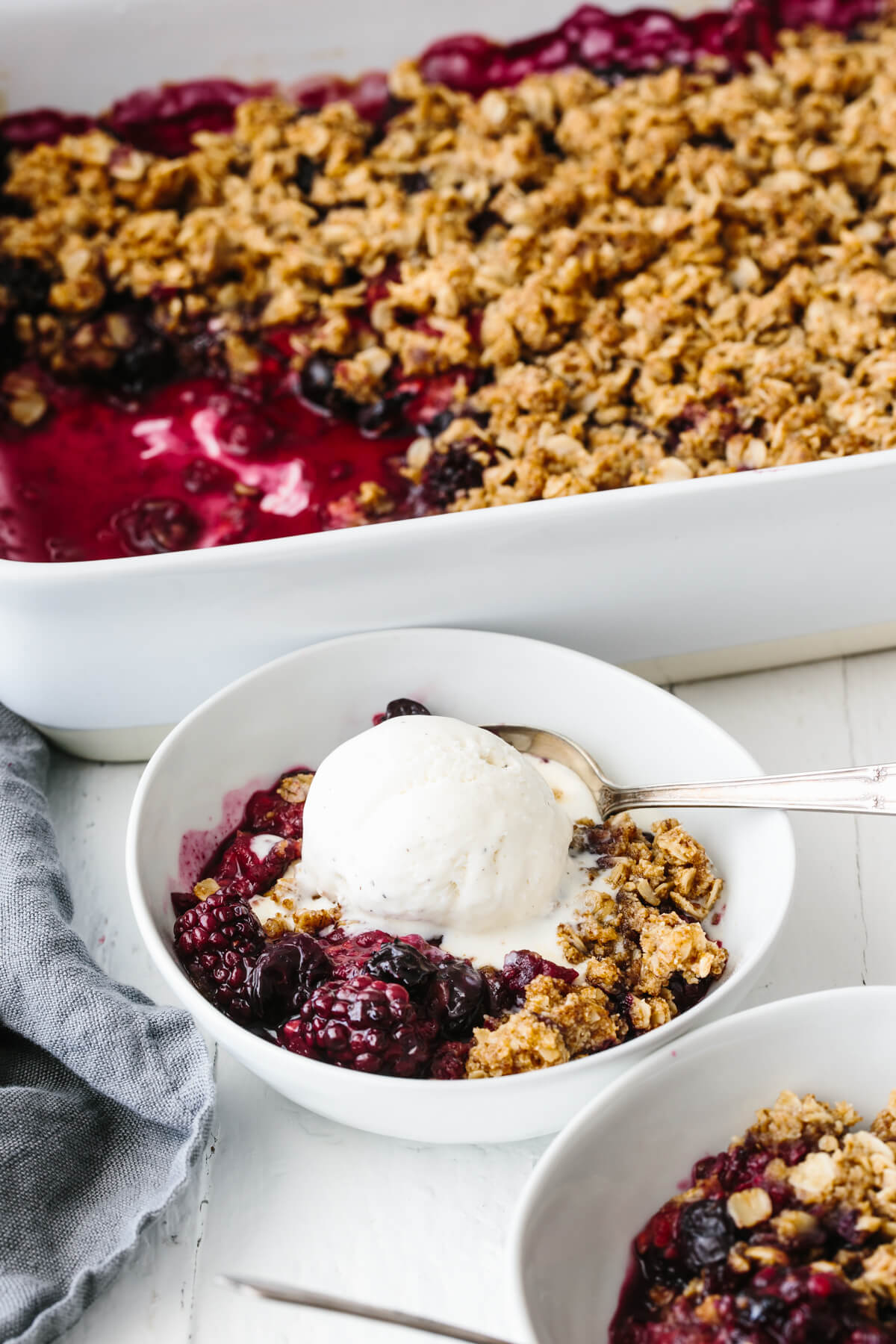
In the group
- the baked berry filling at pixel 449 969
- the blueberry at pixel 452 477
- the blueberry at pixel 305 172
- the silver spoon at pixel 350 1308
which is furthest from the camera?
the blueberry at pixel 305 172

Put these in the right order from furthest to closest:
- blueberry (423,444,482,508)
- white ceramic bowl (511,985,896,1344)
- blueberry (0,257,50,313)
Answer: blueberry (0,257,50,313)
blueberry (423,444,482,508)
white ceramic bowl (511,985,896,1344)

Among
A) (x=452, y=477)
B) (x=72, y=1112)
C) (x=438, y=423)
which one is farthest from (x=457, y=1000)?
(x=438, y=423)

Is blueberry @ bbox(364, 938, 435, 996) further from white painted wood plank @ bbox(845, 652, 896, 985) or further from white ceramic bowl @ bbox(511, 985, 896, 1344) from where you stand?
white painted wood plank @ bbox(845, 652, 896, 985)

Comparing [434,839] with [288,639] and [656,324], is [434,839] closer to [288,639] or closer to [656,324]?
[288,639]

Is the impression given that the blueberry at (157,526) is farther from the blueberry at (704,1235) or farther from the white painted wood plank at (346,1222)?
the blueberry at (704,1235)

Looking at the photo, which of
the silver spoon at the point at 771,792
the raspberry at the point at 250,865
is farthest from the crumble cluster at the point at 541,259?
the raspberry at the point at 250,865

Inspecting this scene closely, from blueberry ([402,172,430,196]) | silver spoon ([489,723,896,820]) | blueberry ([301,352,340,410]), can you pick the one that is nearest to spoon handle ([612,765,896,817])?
silver spoon ([489,723,896,820])

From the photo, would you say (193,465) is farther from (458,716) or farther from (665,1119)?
(665,1119)
